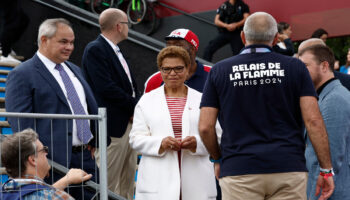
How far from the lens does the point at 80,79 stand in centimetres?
553

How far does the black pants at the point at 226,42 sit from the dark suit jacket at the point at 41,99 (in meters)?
5.88

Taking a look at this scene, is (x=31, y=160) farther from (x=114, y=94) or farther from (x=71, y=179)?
(x=114, y=94)

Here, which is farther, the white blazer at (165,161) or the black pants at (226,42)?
the black pants at (226,42)

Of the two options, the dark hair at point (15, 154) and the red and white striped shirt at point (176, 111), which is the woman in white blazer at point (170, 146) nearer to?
the red and white striped shirt at point (176, 111)

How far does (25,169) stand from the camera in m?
3.99

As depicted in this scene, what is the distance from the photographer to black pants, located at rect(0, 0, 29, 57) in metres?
9.05

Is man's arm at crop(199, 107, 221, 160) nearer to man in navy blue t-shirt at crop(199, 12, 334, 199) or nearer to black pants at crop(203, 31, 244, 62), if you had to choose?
man in navy blue t-shirt at crop(199, 12, 334, 199)

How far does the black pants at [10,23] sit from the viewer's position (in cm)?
905

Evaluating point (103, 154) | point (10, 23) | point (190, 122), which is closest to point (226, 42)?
point (10, 23)

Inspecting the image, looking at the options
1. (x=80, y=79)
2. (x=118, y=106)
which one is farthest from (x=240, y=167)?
(x=118, y=106)

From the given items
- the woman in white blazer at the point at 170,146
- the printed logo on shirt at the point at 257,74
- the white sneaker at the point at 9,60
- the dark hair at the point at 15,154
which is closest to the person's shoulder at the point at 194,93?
the woman in white blazer at the point at 170,146

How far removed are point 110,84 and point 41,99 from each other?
1.28 metres

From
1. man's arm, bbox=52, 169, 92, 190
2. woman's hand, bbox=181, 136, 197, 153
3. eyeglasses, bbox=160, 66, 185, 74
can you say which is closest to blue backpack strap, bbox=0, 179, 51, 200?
man's arm, bbox=52, 169, 92, 190

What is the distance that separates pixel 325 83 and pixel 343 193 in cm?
83
